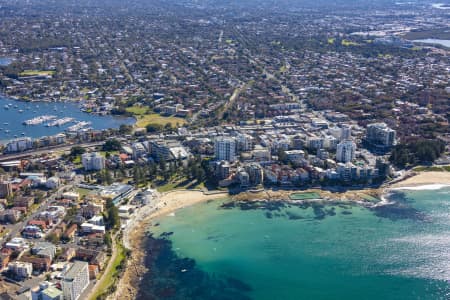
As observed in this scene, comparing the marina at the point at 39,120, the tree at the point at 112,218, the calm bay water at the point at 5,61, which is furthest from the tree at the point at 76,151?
the calm bay water at the point at 5,61

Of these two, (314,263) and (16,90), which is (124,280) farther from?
(16,90)

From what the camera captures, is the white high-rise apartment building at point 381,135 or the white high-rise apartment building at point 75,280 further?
the white high-rise apartment building at point 381,135

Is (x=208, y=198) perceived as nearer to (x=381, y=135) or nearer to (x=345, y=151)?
(x=345, y=151)

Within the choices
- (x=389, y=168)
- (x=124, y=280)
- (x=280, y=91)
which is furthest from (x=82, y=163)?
(x=280, y=91)

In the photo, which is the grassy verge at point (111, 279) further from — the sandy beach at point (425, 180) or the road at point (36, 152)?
the sandy beach at point (425, 180)

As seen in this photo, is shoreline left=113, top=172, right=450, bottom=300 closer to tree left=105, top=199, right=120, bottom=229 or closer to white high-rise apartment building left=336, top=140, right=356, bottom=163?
tree left=105, top=199, right=120, bottom=229

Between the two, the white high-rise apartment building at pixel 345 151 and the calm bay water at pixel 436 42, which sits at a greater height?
the calm bay water at pixel 436 42

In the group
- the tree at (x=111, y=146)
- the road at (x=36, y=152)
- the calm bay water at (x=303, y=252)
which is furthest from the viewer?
the tree at (x=111, y=146)
